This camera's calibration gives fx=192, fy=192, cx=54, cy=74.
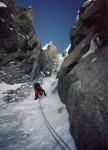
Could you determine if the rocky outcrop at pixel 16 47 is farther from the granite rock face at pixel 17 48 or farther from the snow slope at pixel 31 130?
the snow slope at pixel 31 130

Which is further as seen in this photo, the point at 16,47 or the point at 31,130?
the point at 16,47

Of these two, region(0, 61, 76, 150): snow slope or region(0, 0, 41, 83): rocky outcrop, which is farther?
region(0, 0, 41, 83): rocky outcrop

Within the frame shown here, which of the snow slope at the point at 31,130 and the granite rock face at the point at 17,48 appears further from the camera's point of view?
the granite rock face at the point at 17,48

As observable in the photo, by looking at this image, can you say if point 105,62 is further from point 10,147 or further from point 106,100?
point 10,147

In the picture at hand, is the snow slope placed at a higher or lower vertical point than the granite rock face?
lower

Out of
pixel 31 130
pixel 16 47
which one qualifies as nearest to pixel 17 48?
pixel 16 47

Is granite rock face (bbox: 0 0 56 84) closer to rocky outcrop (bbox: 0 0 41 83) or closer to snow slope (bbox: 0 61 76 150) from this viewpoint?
rocky outcrop (bbox: 0 0 41 83)

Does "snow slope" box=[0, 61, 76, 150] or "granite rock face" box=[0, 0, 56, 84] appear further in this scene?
"granite rock face" box=[0, 0, 56, 84]

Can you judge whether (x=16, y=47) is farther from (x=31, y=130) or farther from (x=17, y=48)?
(x=31, y=130)

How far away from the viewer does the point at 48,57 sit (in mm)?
39406

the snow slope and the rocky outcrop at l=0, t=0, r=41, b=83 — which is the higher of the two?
the rocky outcrop at l=0, t=0, r=41, b=83

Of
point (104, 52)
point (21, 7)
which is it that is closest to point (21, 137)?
point (104, 52)

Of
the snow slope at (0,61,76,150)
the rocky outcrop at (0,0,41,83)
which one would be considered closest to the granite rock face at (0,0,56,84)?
the rocky outcrop at (0,0,41,83)

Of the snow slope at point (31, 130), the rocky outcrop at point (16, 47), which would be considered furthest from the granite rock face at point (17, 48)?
the snow slope at point (31, 130)
